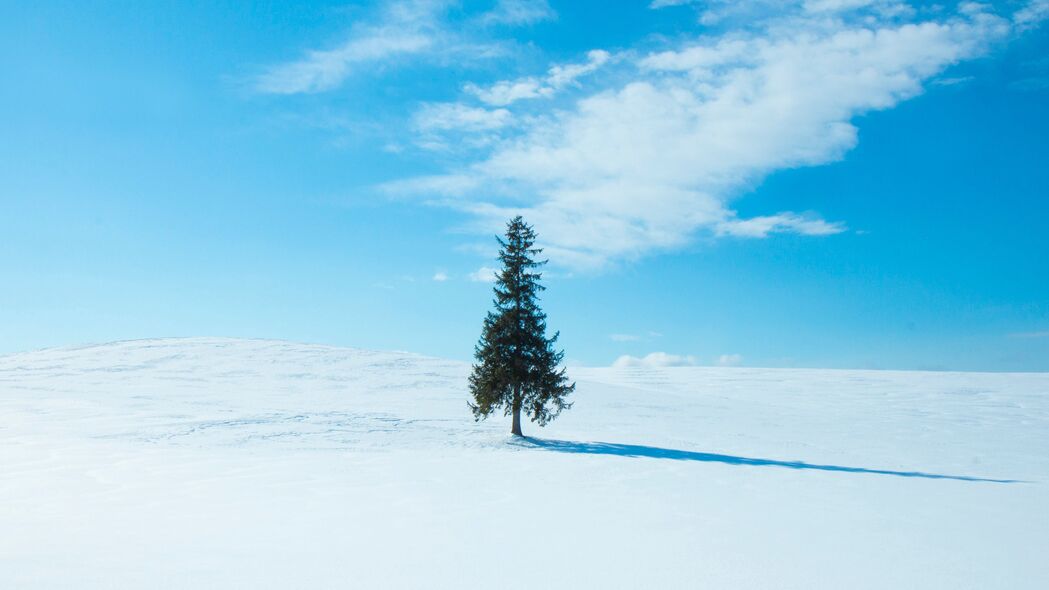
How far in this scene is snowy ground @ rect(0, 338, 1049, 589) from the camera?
31.6 ft

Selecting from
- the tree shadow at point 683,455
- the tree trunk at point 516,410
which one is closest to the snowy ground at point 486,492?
the tree shadow at point 683,455

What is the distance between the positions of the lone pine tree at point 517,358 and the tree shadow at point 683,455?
78.4 inches

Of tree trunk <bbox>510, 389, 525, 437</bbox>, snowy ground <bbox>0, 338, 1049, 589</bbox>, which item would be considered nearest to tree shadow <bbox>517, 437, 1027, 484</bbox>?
snowy ground <bbox>0, 338, 1049, 589</bbox>

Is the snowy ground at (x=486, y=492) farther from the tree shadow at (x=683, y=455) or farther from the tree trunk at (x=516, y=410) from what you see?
the tree trunk at (x=516, y=410)

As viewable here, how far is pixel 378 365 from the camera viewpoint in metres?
55.2

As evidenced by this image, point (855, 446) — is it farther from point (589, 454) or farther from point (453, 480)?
point (453, 480)

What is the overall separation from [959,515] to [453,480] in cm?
1253

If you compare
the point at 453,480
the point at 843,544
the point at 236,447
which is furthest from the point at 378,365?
the point at 843,544

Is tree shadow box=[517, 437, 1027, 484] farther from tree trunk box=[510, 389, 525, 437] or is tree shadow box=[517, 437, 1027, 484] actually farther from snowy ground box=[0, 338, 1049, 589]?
tree trunk box=[510, 389, 525, 437]

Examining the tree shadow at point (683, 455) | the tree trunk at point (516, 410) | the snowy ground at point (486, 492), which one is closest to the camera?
the snowy ground at point (486, 492)

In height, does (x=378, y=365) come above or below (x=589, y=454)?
above

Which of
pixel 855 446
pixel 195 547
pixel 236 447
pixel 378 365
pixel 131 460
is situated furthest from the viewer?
pixel 378 365

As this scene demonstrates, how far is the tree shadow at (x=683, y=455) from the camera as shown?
2411cm

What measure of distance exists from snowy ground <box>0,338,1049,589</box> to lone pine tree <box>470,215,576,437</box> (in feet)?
6.05
